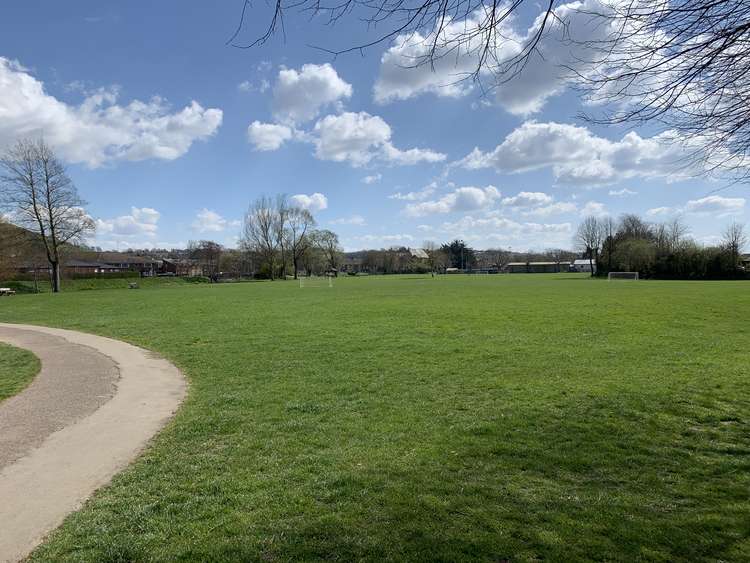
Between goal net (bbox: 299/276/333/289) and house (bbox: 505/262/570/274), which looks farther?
house (bbox: 505/262/570/274)

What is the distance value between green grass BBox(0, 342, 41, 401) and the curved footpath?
0.21m

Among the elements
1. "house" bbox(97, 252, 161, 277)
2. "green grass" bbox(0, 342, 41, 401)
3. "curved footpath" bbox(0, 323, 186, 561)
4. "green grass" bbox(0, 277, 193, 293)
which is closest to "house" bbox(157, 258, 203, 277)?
"house" bbox(97, 252, 161, 277)

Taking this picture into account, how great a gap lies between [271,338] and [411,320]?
6.63 meters

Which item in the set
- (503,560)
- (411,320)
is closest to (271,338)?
(411,320)

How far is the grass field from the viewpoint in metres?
3.32

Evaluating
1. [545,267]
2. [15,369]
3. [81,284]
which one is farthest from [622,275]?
[15,369]

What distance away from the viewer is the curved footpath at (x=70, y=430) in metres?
3.92

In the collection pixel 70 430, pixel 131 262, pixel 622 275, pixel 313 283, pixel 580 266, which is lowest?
pixel 313 283

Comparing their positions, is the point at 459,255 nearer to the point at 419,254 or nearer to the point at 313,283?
the point at 419,254

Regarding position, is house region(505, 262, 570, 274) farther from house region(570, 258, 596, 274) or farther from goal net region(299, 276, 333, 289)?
goal net region(299, 276, 333, 289)

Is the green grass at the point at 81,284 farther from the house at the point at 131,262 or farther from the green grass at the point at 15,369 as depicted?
the house at the point at 131,262

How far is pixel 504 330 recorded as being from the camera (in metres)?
16.0

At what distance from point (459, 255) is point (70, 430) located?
521ft

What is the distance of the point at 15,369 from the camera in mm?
10312
